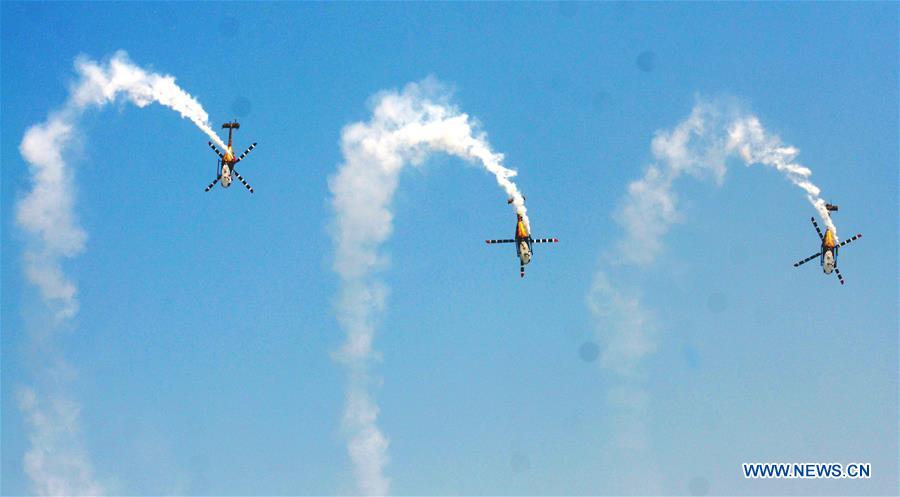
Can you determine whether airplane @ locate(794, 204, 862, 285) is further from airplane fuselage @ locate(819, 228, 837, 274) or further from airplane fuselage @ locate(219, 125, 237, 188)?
airplane fuselage @ locate(219, 125, 237, 188)

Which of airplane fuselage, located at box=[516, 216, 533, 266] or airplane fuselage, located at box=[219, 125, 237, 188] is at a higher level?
airplane fuselage, located at box=[219, 125, 237, 188]

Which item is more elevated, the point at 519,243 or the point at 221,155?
the point at 221,155

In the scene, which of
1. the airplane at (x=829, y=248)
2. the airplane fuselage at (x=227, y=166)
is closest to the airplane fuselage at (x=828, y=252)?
the airplane at (x=829, y=248)

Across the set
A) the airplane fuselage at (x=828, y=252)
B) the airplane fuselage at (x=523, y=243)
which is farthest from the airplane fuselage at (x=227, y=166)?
the airplane fuselage at (x=828, y=252)

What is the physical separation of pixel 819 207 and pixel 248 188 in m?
69.8

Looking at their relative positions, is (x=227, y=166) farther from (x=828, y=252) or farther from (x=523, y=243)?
(x=828, y=252)

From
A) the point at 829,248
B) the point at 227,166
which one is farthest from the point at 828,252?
the point at 227,166

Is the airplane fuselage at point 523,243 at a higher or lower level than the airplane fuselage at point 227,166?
lower

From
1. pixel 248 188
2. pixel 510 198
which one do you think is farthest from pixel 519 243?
pixel 248 188

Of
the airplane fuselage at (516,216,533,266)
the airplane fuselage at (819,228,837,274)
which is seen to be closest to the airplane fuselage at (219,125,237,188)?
the airplane fuselage at (516,216,533,266)

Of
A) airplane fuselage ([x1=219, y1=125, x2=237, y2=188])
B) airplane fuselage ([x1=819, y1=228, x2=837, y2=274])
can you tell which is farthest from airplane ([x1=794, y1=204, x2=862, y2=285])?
airplane fuselage ([x1=219, y1=125, x2=237, y2=188])

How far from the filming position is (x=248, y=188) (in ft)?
510

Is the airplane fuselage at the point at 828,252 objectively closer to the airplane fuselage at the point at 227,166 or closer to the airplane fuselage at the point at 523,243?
the airplane fuselage at the point at 523,243

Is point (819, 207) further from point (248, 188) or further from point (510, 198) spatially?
point (248, 188)
